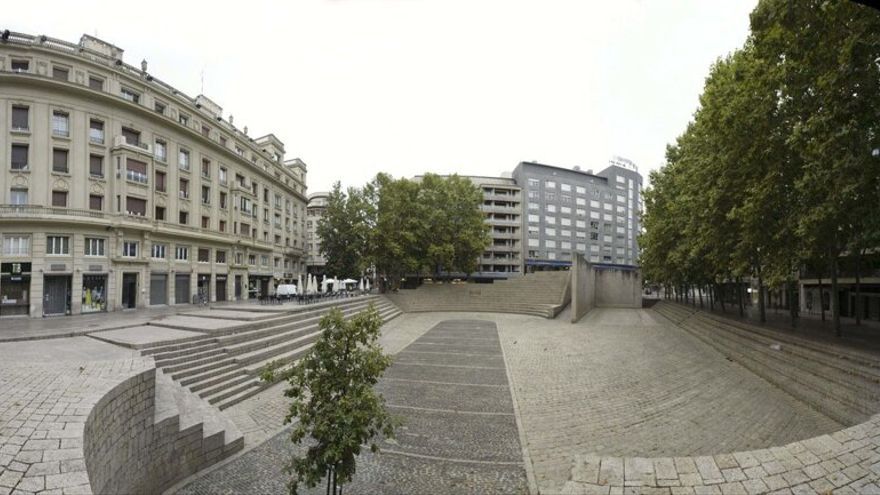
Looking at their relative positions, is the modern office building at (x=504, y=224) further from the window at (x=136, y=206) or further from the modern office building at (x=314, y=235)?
the window at (x=136, y=206)

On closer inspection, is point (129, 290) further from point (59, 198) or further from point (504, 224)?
point (504, 224)

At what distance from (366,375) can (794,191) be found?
16280 mm

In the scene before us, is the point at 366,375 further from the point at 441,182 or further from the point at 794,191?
the point at 441,182

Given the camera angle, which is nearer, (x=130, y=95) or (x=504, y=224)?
(x=130, y=95)

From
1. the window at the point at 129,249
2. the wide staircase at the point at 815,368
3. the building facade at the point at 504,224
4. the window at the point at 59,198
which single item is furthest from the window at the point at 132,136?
the building facade at the point at 504,224

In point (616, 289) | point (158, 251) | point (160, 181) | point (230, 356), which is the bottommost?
point (230, 356)

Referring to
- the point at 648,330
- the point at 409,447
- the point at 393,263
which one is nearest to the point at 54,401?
the point at 409,447

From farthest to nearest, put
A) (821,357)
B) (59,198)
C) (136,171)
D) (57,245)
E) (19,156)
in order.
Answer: (136,171)
(59,198)
(57,245)
(19,156)
(821,357)

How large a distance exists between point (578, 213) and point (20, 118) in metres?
79.1

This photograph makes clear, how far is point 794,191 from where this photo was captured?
1380 centimetres

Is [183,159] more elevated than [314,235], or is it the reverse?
[183,159]

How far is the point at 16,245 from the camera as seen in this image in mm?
24844

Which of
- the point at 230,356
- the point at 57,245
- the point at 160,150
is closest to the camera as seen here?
→ the point at 230,356

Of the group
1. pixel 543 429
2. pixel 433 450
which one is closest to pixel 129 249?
pixel 433 450
